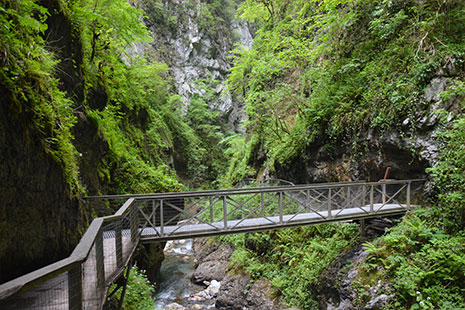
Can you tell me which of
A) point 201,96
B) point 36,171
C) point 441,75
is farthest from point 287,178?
point 201,96

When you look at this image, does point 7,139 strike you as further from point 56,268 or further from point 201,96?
point 201,96

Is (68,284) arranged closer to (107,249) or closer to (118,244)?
(118,244)

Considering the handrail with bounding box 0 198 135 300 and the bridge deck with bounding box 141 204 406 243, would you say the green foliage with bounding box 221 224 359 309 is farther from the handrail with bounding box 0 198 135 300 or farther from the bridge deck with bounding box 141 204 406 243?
the handrail with bounding box 0 198 135 300

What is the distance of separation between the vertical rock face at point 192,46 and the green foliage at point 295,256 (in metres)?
18.4

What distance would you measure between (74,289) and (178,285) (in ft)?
32.3

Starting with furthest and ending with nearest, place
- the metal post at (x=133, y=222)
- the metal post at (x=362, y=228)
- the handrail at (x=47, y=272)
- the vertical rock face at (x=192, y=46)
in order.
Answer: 1. the vertical rock face at (x=192, y=46)
2. the metal post at (x=362, y=228)
3. the metal post at (x=133, y=222)
4. the handrail at (x=47, y=272)

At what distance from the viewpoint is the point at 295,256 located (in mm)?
8719

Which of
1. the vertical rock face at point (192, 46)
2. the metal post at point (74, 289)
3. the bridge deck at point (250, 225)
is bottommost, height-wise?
the bridge deck at point (250, 225)

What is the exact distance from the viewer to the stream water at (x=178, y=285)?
9.20 m

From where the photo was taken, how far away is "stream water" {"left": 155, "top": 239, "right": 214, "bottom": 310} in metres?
9.20

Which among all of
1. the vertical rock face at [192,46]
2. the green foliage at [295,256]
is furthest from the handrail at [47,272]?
the vertical rock face at [192,46]

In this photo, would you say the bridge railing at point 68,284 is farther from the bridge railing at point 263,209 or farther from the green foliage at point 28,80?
the bridge railing at point 263,209

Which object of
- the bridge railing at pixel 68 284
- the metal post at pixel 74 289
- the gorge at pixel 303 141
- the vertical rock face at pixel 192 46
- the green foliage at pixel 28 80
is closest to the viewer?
the bridge railing at pixel 68 284

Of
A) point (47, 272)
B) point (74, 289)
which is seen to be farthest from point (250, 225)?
point (47, 272)
